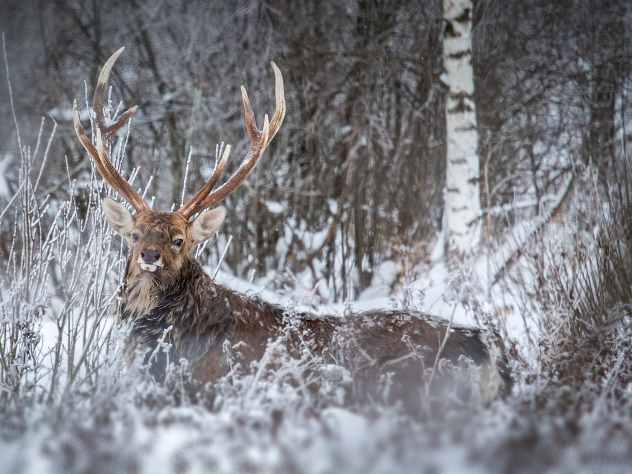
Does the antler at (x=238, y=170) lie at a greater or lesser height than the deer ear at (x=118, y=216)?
greater

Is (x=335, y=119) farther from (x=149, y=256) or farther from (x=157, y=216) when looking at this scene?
(x=149, y=256)

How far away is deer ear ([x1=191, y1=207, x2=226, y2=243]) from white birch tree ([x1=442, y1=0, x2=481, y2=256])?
3383 millimetres

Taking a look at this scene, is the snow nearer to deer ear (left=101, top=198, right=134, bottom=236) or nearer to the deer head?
the deer head

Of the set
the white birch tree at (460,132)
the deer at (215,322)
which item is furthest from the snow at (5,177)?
the white birch tree at (460,132)

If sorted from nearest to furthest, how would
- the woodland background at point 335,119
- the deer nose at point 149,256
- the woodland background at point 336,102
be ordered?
the deer nose at point 149,256 → the woodland background at point 335,119 → the woodland background at point 336,102

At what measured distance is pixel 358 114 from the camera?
8.51 m

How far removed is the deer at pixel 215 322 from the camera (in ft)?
11.4

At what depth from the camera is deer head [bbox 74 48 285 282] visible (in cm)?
373

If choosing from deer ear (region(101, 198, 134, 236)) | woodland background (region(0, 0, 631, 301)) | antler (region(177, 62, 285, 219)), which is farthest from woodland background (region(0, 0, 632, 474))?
deer ear (region(101, 198, 134, 236))

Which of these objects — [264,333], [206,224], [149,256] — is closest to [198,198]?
[206,224]

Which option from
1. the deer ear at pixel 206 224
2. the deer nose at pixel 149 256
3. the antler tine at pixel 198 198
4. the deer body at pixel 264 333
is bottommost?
the deer body at pixel 264 333

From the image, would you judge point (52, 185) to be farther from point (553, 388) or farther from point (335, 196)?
point (553, 388)

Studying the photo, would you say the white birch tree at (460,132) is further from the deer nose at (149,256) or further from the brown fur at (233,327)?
the deer nose at (149,256)

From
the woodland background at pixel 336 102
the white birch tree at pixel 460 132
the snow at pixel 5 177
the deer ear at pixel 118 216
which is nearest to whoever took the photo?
the deer ear at pixel 118 216
